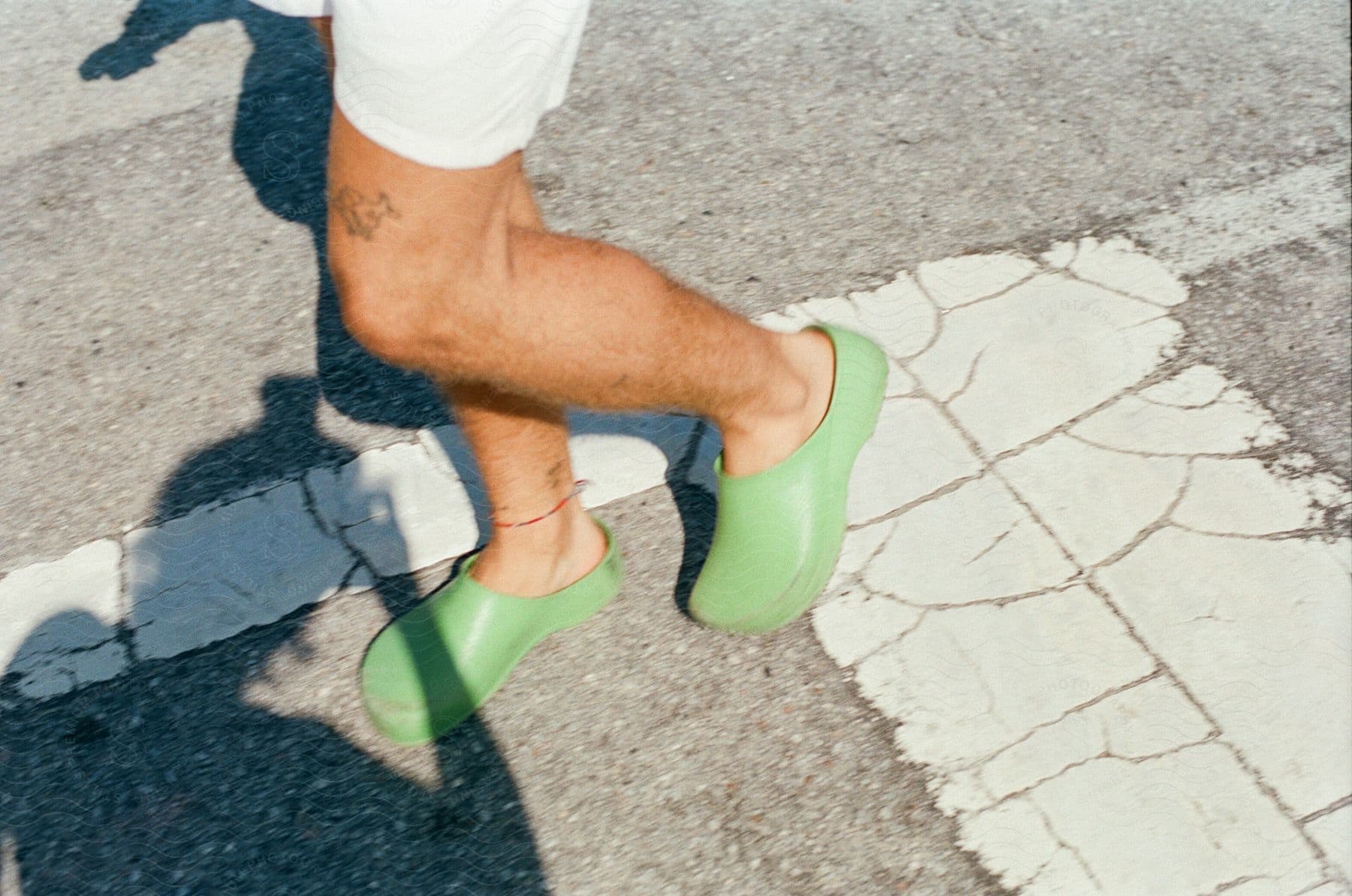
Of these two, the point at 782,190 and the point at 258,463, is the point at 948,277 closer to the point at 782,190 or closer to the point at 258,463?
the point at 782,190

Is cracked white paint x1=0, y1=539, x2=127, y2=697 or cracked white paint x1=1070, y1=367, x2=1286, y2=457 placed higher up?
cracked white paint x1=1070, y1=367, x2=1286, y2=457

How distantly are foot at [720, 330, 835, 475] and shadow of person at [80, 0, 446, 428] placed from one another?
74 centimetres

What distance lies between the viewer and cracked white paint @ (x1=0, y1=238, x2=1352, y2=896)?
177 cm

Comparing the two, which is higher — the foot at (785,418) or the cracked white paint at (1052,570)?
the foot at (785,418)

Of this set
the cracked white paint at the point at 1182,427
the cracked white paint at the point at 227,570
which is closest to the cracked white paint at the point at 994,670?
the cracked white paint at the point at 1182,427

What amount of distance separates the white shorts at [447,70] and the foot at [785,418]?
634 millimetres

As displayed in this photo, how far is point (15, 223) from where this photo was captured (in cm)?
281

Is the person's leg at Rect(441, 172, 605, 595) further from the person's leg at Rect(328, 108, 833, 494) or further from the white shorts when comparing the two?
the white shorts

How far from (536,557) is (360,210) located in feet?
2.37

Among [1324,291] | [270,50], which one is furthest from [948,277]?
[270,50]

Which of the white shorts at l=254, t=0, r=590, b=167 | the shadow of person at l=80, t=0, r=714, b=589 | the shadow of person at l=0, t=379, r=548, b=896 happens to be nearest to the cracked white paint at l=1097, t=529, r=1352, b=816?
the shadow of person at l=80, t=0, r=714, b=589

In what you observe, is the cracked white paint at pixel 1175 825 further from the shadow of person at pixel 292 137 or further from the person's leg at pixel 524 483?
the shadow of person at pixel 292 137

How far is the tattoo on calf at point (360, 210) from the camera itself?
1336 mm

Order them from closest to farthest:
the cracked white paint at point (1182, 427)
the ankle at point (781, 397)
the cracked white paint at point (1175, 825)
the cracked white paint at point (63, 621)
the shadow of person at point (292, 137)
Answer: the cracked white paint at point (1175, 825) < the ankle at point (781, 397) < the cracked white paint at point (63, 621) < the cracked white paint at point (1182, 427) < the shadow of person at point (292, 137)
